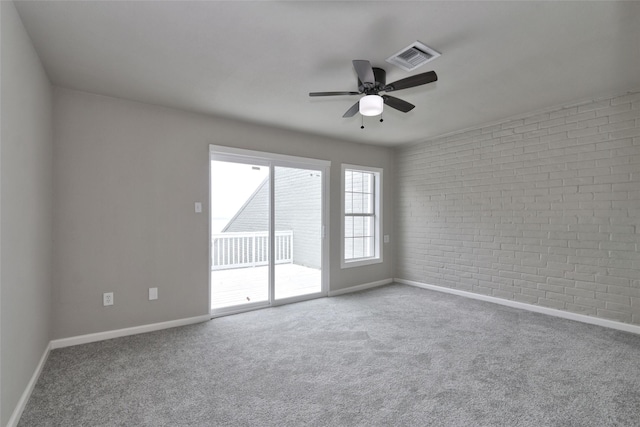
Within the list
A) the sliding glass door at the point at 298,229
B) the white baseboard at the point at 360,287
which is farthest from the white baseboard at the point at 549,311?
the sliding glass door at the point at 298,229

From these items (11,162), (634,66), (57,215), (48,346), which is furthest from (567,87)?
(48,346)

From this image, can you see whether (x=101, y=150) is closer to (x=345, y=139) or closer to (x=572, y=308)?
(x=345, y=139)

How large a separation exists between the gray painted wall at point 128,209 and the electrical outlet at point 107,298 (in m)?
0.04

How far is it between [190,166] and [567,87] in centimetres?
416

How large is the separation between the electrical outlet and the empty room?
0.02m

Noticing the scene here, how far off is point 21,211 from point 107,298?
147 cm

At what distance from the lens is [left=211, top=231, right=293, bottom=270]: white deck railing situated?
13.8ft

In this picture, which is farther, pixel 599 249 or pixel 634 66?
pixel 599 249

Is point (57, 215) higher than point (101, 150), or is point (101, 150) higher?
point (101, 150)

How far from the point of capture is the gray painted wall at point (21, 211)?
1.81 m

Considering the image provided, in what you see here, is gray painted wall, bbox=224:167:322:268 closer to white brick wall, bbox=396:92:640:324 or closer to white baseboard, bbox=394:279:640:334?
white brick wall, bbox=396:92:640:324

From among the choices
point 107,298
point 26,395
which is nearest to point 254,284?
point 107,298

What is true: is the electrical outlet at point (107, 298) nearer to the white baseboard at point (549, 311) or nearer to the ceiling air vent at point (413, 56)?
the ceiling air vent at point (413, 56)

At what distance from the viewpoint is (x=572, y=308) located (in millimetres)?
3709
